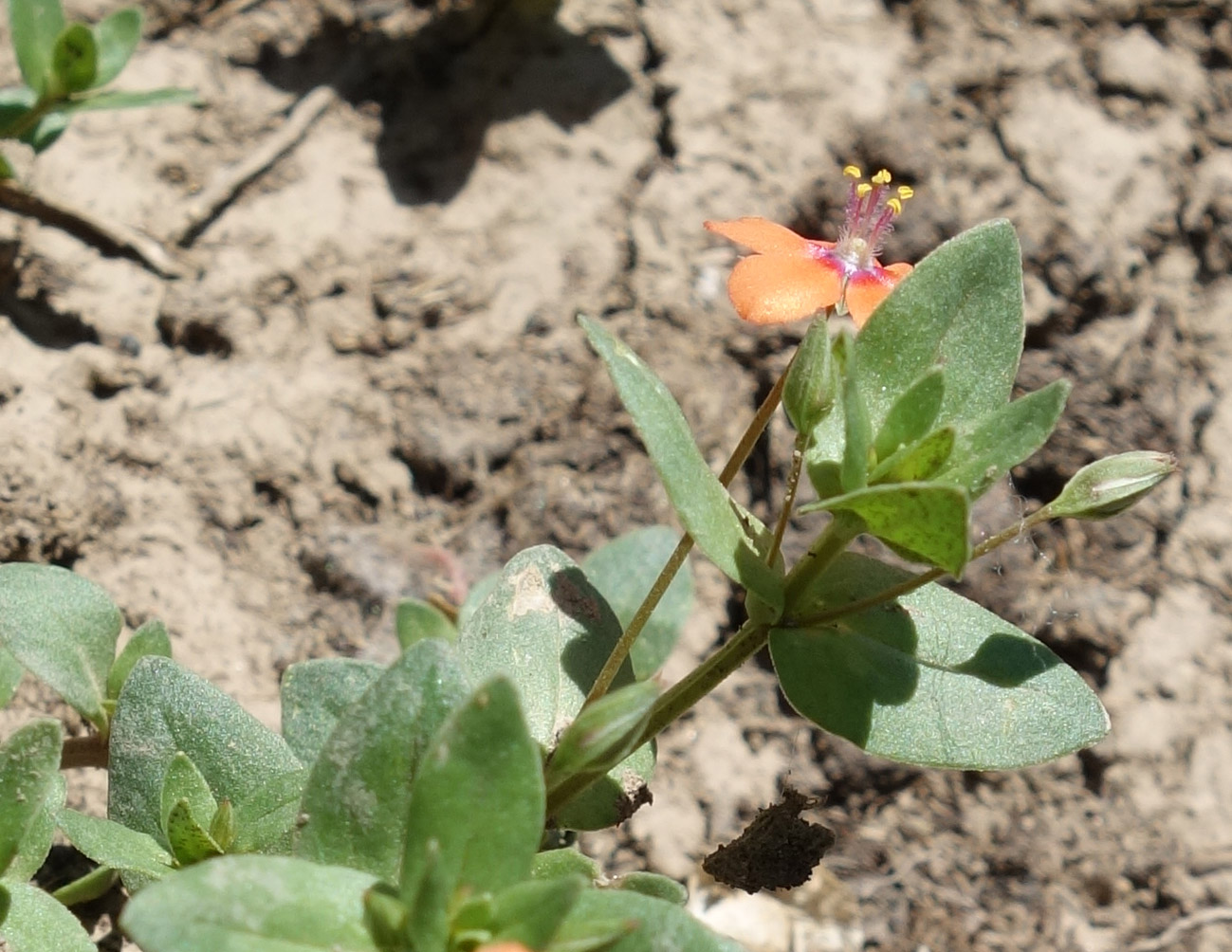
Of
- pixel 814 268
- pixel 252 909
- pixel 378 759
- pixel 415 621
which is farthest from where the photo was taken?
pixel 415 621

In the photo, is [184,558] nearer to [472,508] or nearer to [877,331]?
[472,508]

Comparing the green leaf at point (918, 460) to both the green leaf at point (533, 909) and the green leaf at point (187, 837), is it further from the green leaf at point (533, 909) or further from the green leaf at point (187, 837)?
the green leaf at point (187, 837)

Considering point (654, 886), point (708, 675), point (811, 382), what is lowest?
point (654, 886)

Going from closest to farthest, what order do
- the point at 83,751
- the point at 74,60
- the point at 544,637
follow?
the point at 544,637
the point at 83,751
the point at 74,60

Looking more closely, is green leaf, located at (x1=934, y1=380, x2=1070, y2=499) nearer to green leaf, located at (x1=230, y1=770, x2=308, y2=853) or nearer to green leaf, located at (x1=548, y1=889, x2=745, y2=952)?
green leaf, located at (x1=548, y1=889, x2=745, y2=952)

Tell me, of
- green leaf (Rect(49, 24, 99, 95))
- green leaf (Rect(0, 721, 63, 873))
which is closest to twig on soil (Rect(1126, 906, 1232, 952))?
green leaf (Rect(0, 721, 63, 873))

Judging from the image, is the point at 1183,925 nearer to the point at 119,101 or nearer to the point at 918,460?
the point at 918,460

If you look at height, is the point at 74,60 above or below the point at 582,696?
above

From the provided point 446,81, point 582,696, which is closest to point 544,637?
point 582,696

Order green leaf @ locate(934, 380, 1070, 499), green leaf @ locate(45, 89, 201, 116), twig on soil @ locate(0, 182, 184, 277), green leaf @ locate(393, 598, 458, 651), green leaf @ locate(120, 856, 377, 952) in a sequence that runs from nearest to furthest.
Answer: green leaf @ locate(120, 856, 377, 952) → green leaf @ locate(934, 380, 1070, 499) → green leaf @ locate(393, 598, 458, 651) → green leaf @ locate(45, 89, 201, 116) → twig on soil @ locate(0, 182, 184, 277)
